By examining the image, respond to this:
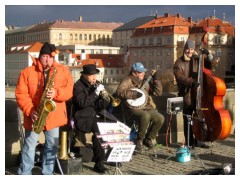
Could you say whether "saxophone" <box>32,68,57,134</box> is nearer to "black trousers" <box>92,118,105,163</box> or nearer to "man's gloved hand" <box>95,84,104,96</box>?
"man's gloved hand" <box>95,84,104,96</box>

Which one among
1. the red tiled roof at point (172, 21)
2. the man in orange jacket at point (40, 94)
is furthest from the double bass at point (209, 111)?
the red tiled roof at point (172, 21)

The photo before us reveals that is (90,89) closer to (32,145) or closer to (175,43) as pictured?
(32,145)

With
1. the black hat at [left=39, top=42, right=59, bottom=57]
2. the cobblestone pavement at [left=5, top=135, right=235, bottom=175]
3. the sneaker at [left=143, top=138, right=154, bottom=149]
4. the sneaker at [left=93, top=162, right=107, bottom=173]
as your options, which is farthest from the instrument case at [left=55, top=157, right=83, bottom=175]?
the sneaker at [left=143, top=138, right=154, bottom=149]

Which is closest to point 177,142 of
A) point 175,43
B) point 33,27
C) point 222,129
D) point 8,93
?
point 222,129

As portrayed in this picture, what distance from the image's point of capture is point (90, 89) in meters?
7.21

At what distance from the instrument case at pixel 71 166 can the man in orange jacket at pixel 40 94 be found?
0.34m

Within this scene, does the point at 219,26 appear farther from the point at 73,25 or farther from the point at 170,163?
the point at 170,163

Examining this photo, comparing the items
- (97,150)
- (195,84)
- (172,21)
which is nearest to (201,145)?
(195,84)

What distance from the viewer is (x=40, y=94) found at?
6.54 m

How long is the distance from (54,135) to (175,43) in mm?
88309

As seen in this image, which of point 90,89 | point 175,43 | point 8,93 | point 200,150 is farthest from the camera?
point 175,43

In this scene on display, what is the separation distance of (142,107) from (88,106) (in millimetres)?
1188
